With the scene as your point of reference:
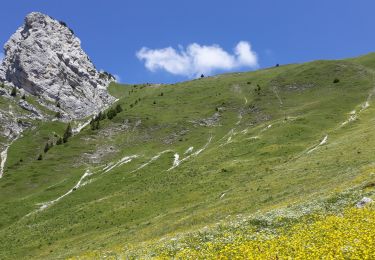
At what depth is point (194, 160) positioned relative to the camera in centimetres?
9194

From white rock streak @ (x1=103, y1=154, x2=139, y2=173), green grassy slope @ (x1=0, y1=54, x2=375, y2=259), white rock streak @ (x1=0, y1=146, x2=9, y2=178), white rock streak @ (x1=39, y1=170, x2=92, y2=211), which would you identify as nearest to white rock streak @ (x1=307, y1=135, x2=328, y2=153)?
green grassy slope @ (x1=0, y1=54, x2=375, y2=259)

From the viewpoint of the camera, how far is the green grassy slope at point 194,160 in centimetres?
5249

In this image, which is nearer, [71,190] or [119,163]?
[71,190]

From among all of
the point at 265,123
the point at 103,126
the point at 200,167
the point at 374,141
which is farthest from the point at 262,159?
the point at 103,126

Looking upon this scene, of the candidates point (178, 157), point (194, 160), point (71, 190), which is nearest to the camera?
point (194, 160)

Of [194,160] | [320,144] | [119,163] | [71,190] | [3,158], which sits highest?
[3,158]

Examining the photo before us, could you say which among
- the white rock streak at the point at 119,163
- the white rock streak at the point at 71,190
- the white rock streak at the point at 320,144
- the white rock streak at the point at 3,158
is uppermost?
the white rock streak at the point at 3,158

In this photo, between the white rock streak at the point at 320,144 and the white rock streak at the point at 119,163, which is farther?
the white rock streak at the point at 119,163

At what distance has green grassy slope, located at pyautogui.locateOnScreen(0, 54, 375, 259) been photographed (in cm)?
5249

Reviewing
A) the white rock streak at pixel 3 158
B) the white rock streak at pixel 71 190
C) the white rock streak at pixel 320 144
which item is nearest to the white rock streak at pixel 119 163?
the white rock streak at pixel 71 190

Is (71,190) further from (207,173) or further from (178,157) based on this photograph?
(207,173)

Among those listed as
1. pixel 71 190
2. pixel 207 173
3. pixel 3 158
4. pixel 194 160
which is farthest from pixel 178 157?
pixel 3 158

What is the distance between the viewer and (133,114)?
152 m

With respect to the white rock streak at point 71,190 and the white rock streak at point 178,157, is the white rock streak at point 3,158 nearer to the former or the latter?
the white rock streak at point 71,190
